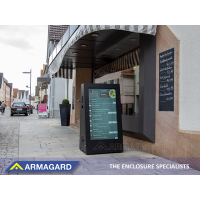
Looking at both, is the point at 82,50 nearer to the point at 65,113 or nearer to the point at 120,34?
the point at 120,34

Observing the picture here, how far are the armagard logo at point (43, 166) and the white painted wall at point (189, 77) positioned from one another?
86.5 inches

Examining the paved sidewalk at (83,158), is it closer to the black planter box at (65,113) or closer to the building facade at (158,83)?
the building facade at (158,83)

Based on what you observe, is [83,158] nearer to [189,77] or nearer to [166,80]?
[166,80]

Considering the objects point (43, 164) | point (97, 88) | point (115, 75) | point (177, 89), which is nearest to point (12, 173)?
point (43, 164)

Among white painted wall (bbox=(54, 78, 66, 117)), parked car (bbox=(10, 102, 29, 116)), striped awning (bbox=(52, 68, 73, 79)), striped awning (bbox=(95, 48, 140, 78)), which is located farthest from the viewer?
parked car (bbox=(10, 102, 29, 116))

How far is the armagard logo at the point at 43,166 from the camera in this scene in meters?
3.84

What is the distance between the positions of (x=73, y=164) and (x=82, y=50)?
4610 mm

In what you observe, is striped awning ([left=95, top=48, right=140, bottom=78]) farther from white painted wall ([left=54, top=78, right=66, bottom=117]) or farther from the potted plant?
white painted wall ([left=54, top=78, right=66, bottom=117])

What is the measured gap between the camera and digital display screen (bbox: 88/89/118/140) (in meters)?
5.05

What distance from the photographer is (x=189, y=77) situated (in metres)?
4.16

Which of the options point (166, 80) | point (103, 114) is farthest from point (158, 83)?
point (103, 114)

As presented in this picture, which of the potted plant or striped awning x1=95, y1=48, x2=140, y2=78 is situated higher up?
striped awning x1=95, y1=48, x2=140, y2=78

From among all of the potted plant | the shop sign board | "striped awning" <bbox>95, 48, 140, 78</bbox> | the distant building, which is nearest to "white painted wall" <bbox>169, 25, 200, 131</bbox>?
"striped awning" <bbox>95, 48, 140, 78</bbox>

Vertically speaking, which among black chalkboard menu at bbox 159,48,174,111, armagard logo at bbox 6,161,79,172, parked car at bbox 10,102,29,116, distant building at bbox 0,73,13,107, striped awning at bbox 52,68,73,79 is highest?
distant building at bbox 0,73,13,107
